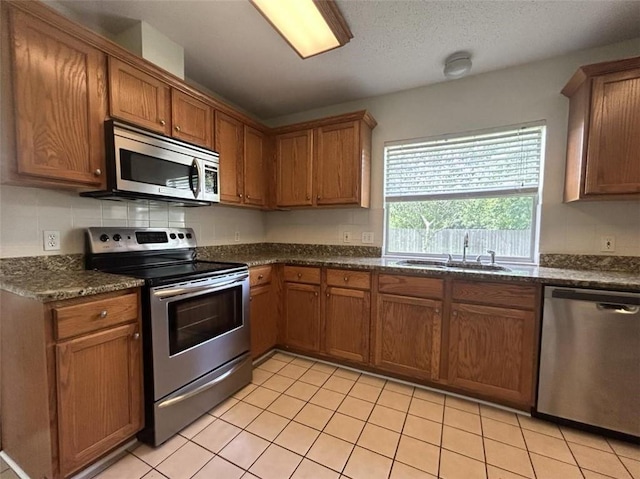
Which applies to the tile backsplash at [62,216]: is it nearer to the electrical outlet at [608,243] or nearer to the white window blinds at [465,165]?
the white window blinds at [465,165]

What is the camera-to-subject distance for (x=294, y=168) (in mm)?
2830

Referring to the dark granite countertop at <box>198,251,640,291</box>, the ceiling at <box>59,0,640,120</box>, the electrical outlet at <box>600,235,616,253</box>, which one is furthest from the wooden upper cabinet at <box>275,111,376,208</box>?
the electrical outlet at <box>600,235,616,253</box>

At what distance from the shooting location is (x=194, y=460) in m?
1.43

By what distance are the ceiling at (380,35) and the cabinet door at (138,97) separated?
37 centimetres

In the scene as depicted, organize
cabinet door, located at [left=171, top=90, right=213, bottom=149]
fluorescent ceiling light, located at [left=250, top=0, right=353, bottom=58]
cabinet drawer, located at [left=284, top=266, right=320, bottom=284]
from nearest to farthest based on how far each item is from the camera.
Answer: fluorescent ceiling light, located at [left=250, top=0, right=353, bottom=58], cabinet door, located at [left=171, top=90, right=213, bottom=149], cabinet drawer, located at [left=284, top=266, right=320, bottom=284]

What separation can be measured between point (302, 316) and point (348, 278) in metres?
0.59

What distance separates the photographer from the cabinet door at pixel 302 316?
2.47m

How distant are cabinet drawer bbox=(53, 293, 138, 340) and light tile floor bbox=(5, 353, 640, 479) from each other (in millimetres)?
745

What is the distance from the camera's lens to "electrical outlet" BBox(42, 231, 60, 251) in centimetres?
158

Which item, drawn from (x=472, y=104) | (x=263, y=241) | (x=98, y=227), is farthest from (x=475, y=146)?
(x=98, y=227)

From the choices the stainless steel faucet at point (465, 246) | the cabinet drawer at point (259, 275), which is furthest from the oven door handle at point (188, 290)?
the stainless steel faucet at point (465, 246)

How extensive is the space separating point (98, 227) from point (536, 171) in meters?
3.25

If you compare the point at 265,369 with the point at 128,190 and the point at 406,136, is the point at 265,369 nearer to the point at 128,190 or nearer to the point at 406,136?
the point at 128,190

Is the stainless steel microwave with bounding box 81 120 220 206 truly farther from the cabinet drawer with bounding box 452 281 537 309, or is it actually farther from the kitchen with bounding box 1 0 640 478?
the cabinet drawer with bounding box 452 281 537 309
